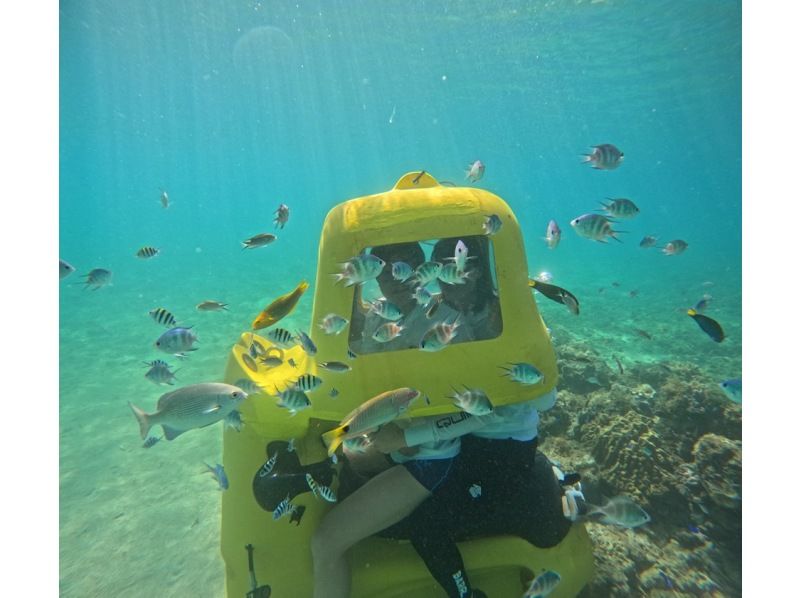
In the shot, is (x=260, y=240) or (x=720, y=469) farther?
(x=260, y=240)

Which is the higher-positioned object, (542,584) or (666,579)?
(542,584)

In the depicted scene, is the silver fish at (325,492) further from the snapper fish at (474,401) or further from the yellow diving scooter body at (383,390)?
the snapper fish at (474,401)

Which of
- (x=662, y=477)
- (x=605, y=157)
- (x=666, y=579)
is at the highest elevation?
(x=605, y=157)

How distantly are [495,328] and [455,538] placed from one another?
63.7 inches

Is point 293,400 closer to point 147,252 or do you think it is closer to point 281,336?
point 281,336

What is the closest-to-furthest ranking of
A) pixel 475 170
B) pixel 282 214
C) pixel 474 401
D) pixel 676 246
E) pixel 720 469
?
pixel 474 401, pixel 720 469, pixel 282 214, pixel 475 170, pixel 676 246

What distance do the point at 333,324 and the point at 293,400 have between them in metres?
0.60

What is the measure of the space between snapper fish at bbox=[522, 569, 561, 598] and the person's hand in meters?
1.30

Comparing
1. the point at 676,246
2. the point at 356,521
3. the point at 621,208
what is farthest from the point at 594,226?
the point at 356,521

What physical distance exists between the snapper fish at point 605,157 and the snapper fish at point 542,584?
4.43 m

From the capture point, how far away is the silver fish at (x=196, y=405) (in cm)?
273

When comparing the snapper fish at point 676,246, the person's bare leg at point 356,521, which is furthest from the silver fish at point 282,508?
the snapper fish at point 676,246

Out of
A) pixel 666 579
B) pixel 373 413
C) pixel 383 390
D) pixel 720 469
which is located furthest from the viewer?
pixel 720 469

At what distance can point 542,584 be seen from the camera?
2764 mm
